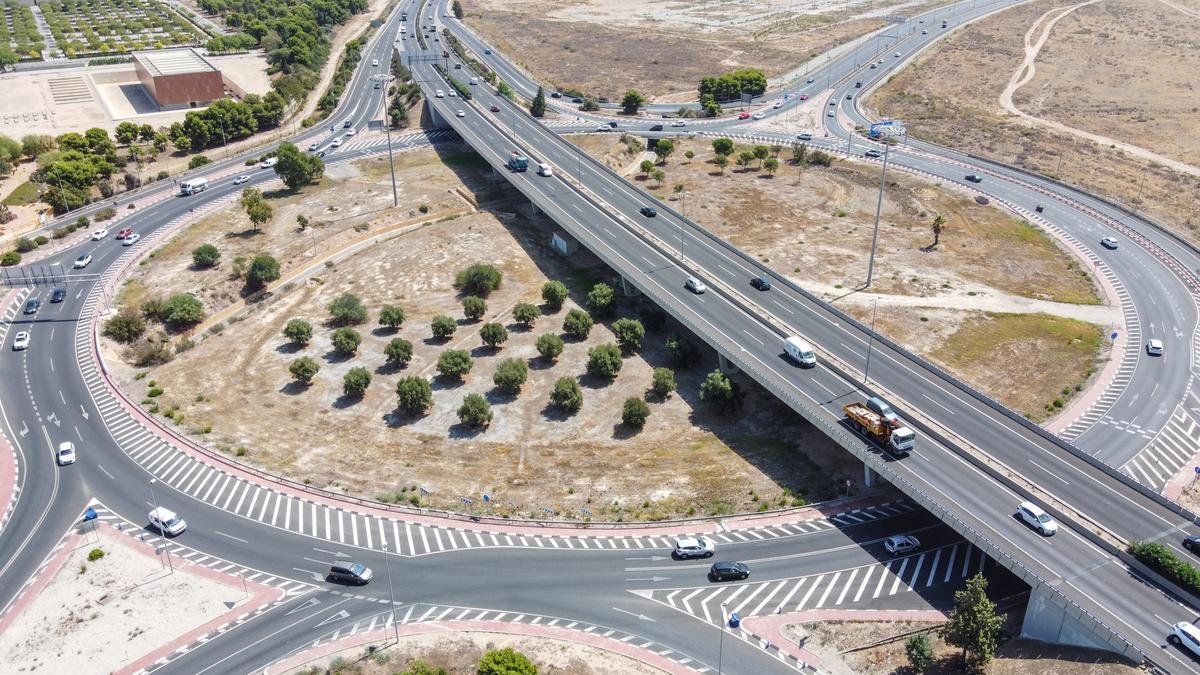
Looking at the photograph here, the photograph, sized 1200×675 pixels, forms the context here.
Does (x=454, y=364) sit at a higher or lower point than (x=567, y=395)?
higher

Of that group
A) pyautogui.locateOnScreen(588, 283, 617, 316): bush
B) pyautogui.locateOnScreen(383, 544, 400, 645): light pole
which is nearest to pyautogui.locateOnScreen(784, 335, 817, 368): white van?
pyautogui.locateOnScreen(588, 283, 617, 316): bush

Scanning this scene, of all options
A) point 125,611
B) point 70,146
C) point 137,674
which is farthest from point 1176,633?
point 70,146

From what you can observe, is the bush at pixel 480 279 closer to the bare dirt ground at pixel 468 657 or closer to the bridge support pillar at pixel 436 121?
the bare dirt ground at pixel 468 657

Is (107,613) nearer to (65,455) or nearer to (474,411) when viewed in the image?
(65,455)

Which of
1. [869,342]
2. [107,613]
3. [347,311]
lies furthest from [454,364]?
[869,342]

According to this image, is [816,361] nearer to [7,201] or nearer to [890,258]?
[890,258]

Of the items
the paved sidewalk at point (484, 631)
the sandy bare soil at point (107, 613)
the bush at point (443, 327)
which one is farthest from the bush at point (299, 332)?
the paved sidewalk at point (484, 631)
